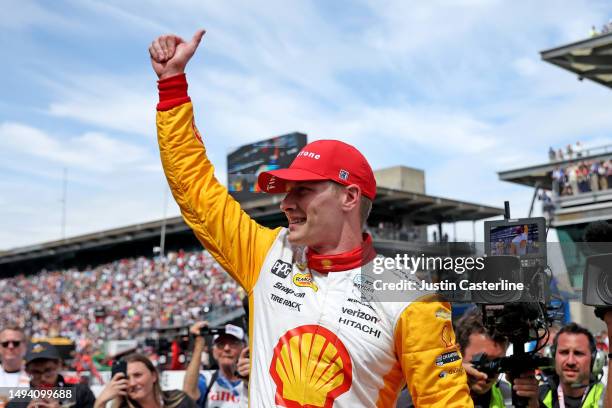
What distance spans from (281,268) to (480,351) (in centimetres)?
200

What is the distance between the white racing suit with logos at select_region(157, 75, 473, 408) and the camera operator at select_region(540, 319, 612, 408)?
2259 millimetres

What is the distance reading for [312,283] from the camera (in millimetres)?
2520

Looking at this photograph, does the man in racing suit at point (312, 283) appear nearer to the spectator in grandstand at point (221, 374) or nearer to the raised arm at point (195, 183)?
the raised arm at point (195, 183)

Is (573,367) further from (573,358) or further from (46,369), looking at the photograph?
(46,369)

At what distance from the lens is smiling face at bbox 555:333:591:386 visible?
14.3 feet

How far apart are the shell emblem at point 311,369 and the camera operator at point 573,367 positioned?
2434 mm

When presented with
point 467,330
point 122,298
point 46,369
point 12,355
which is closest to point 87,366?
point 12,355

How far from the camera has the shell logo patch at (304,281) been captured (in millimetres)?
2512

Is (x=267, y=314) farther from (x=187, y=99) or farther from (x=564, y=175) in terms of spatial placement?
(x=564, y=175)

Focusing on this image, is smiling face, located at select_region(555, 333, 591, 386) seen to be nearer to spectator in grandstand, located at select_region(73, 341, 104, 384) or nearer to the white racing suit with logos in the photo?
the white racing suit with logos

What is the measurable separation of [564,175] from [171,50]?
25.5 meters

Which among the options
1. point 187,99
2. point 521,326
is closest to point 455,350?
point 521,326

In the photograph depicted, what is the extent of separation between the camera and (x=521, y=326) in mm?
2715

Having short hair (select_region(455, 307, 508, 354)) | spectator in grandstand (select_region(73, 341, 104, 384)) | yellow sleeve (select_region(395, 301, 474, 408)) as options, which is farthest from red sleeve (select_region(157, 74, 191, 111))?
spectator in grandstand (select_region(73, 341, 104, 384))
